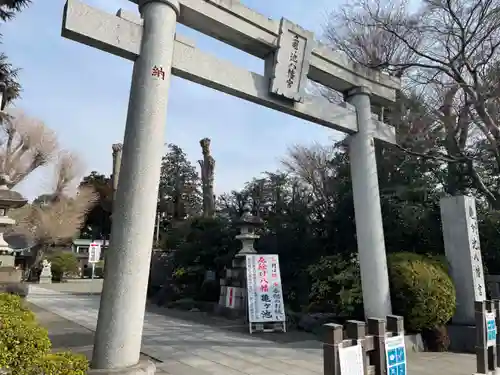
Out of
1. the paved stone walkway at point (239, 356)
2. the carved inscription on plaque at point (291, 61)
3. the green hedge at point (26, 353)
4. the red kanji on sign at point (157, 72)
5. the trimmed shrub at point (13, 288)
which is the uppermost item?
A: the carved inscription on plaque at point (291, 61)

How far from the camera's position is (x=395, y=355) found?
4.22 m

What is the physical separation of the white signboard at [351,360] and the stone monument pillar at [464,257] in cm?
553

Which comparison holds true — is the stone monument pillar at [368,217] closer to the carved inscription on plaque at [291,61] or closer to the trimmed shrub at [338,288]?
the trimmed shrub at [338,288]

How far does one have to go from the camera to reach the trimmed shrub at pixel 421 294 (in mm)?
7543

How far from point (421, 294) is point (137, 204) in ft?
18.7

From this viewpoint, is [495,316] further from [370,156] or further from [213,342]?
[213,342]

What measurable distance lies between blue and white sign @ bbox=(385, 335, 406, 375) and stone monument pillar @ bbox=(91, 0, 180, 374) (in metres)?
2.65

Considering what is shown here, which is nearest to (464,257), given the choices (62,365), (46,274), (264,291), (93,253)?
(264,291)

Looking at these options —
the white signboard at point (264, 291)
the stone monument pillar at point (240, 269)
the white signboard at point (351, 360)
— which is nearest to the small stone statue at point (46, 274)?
the stone monument pillar at point (240, 269)

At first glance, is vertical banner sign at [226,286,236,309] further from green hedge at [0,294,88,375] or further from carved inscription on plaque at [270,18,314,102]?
green hedge at [0,294,88,375]

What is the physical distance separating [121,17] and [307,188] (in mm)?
12661

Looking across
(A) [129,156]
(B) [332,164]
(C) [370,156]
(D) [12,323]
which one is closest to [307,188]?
(B) [332,164]

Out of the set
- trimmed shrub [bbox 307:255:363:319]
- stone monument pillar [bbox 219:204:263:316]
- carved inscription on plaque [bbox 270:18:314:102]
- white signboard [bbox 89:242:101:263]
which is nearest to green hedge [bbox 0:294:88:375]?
carved inscription on plaque [bbox 270:18:314:102]

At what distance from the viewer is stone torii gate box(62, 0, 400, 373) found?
4562 millimetres
